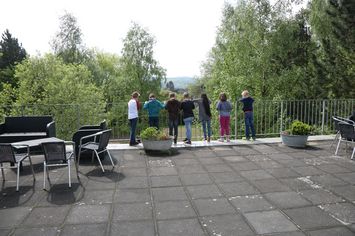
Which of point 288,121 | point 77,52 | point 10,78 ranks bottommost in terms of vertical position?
point 288,121

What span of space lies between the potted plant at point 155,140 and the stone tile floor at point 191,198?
486 mm

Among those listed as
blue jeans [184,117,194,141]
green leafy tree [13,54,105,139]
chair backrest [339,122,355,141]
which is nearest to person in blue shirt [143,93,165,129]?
blue jeans [184,117,194,141]

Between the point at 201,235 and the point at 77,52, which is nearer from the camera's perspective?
the point at 201,235

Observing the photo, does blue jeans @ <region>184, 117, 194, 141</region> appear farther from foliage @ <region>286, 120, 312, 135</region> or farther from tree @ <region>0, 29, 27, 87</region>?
tree @ <region>0, 29, 27, 87</region>

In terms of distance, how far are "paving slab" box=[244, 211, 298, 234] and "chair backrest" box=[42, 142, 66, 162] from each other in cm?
324

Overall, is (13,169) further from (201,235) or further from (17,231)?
(201,235)

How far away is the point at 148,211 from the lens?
457cm

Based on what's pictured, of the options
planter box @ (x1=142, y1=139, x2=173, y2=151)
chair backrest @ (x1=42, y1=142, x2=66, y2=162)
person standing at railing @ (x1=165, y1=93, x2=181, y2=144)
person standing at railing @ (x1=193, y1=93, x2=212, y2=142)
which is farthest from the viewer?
person standing at railing @ (x1=193, y1=93, x2=212, y2=142)

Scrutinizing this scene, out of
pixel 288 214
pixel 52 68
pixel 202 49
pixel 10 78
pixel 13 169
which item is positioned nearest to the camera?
pixel 288 214

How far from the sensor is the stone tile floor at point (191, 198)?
4.05 m

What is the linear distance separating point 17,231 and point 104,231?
1.05 metres

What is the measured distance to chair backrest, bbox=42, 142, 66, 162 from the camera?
563cm

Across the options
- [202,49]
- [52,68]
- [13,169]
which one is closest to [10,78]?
[52,68]

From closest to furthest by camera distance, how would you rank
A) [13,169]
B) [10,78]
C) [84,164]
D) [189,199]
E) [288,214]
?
[288,214], [189,199], [13,169], [84,164], [10,78]
